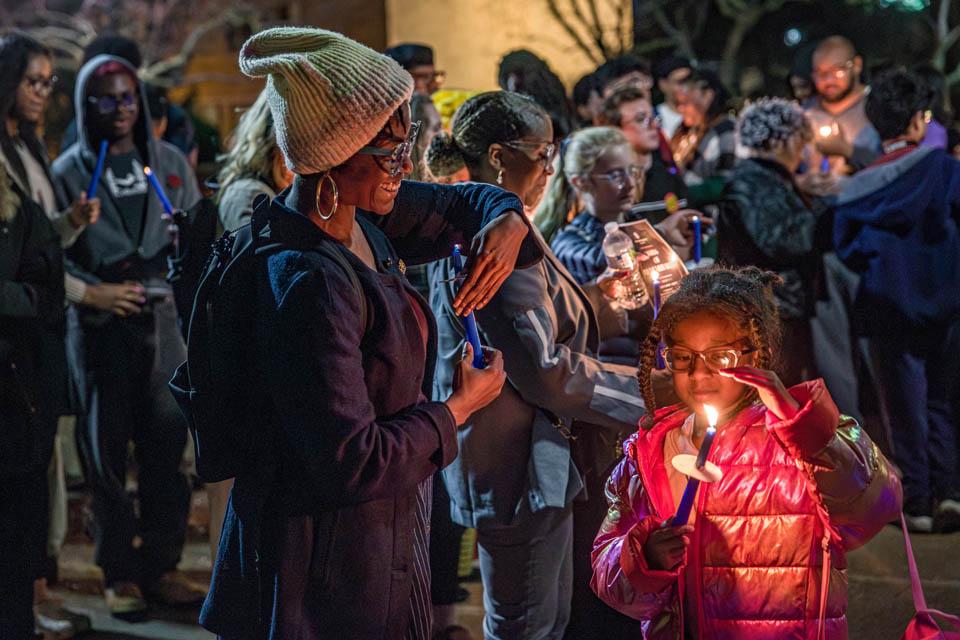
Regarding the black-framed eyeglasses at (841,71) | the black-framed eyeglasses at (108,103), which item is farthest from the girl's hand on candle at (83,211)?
the black-framed eyeglasses at (841,71)

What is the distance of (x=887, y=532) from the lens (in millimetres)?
6133

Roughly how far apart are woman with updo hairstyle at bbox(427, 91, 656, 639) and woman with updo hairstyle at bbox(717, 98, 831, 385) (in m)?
2.48

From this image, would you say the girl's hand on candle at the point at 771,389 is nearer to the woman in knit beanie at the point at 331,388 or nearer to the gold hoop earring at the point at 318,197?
the woman in knit beanie at the point at 331,388

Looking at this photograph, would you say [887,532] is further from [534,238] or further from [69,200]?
[69,200]

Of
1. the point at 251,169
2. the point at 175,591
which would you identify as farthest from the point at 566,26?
the point at 175,591

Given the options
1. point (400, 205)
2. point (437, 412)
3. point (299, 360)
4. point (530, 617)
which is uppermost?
point (400, 205)

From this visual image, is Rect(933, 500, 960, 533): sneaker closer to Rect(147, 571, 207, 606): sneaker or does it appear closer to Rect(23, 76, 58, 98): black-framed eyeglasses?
Rect(147, 571, 207, 606): sneaker

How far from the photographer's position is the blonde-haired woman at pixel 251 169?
4480 millimetres

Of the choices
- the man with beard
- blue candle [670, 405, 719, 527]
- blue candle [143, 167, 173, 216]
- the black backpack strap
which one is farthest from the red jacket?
the man with beard

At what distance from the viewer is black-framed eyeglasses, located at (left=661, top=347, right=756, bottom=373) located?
9.21 ft

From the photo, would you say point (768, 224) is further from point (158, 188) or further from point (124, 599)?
point (124, 599)

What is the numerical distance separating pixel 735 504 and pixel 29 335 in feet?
9.99

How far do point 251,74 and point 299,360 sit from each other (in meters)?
0.67

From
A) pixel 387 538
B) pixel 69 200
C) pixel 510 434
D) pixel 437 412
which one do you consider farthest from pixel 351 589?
pixel 69 200
